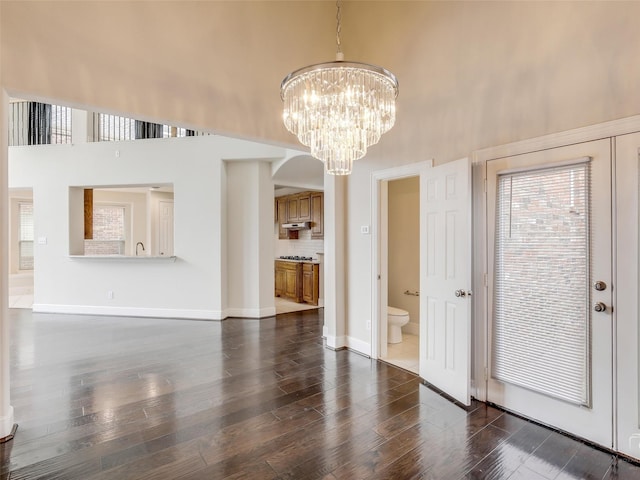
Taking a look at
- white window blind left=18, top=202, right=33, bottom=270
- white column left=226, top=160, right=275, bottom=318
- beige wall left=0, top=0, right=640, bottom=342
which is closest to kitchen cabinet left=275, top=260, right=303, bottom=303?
white column left=226, top=160, right=275, bottom=318

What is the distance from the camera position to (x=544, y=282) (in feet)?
7.91

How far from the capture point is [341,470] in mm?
1931

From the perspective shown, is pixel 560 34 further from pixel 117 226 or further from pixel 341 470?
pixel 117 226

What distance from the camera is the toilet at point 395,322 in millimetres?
4270

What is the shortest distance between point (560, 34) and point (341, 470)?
3.22 meters

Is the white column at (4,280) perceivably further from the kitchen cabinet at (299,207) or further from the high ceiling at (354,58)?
the kitchen cabinet at (299,207)

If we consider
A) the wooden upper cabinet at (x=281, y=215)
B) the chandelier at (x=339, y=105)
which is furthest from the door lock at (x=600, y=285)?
the wooden upper cabinet at (x=281, y=215)

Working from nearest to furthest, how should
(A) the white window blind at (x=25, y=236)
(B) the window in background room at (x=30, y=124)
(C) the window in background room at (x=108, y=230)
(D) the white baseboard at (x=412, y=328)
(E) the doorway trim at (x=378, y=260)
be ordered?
(E) the doorway trim at (x=378, y=260)
(D) the white baseboard at (x=412, y=328)
(B) the window in background room at (x=30, y=124)
(A) the white window blind at (x=25, y=236)
(C) the window in background room at (x=108, y=230)

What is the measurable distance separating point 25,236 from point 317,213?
6956 mm

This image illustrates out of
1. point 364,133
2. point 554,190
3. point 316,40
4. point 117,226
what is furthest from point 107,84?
point 117,226

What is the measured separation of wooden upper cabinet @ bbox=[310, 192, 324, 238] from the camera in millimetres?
7062

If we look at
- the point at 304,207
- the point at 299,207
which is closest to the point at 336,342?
the point at 304,207

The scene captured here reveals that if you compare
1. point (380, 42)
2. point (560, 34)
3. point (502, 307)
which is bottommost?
point (502, 307)

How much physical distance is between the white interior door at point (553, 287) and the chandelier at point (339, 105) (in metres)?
1.17
